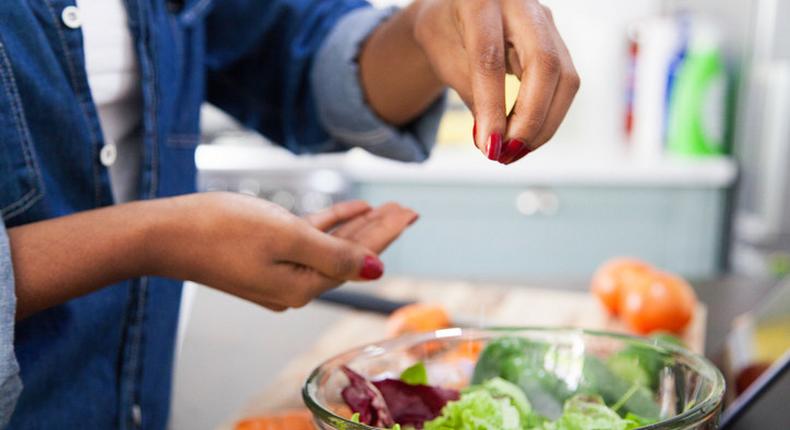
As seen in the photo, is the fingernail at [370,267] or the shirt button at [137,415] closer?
the fingernail at [370,267]

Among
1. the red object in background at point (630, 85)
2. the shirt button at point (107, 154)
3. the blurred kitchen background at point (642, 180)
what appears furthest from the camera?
the red object in background at point (630, 85)

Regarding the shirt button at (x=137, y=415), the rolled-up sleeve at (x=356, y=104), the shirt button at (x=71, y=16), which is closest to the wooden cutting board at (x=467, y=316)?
the shirt button at (x=137, y=415)

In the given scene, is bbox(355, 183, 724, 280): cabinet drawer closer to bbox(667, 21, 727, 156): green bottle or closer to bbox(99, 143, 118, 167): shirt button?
bbox(667, 21, 727, 156): green bottle

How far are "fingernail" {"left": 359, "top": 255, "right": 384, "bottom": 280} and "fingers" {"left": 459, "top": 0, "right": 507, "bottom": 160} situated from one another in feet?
0.43

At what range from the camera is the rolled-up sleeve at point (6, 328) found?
1.54 ft

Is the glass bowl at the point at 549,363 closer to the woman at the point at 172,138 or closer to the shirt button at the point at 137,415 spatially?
the woman at the point at 172,138

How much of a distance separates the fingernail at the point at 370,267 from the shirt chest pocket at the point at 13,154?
0.26 metres

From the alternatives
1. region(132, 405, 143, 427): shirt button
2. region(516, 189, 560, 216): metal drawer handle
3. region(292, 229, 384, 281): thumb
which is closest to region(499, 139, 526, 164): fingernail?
region(292, 229, 384, 281): thumb

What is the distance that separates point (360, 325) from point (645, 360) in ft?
2.09

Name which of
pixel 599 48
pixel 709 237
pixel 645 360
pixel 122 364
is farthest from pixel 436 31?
pixel 599 48

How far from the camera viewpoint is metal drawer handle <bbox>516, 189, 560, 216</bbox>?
90.4 inches

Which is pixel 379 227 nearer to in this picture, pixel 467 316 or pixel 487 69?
pixel 487 69

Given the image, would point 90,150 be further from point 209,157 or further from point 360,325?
point 209,157

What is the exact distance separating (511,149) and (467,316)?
664mm
